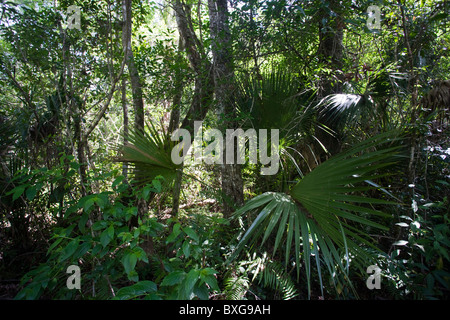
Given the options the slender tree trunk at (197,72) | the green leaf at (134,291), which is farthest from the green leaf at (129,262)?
the slender tree trunk at (197,72)

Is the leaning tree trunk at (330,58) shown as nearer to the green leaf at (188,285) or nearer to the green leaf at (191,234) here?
the green leaf at (191,234)

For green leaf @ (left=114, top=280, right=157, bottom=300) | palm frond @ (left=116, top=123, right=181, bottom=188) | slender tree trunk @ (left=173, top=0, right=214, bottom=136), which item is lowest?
green leaf @ (left=114, top=280, right=157, bottom=300)

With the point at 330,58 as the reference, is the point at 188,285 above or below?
below

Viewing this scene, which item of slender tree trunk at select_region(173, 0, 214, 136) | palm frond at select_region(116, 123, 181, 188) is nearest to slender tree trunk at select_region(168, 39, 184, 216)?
palm frond at select_region(116, 123, 181, 188)

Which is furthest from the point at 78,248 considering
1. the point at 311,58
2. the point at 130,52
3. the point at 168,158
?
the point at 311,58

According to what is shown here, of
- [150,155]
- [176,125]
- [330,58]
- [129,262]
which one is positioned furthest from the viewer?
[176,125]

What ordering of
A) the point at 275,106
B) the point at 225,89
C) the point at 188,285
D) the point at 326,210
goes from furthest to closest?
the point at 225,89 → the point at 275,106 → the point at 326,210 → the point at 188,285

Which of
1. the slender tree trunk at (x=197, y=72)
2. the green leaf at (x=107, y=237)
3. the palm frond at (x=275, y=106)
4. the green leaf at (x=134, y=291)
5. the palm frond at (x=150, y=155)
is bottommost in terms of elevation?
the green leaf at (x=134, y=291)

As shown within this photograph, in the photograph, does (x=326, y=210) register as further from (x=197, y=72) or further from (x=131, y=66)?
(x=131, y=66)

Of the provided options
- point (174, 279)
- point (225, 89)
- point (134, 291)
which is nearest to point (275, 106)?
point (225, 89)

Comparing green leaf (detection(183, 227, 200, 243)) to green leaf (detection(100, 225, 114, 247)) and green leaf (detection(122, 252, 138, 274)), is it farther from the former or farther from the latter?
green leaf (detection(100, 225, 114, 247))

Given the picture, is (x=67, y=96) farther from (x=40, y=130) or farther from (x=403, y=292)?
(x=403, y=292)

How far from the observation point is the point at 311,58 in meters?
3.10
